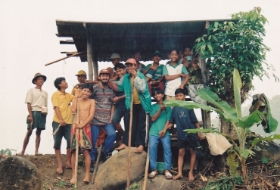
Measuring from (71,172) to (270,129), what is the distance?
427cm

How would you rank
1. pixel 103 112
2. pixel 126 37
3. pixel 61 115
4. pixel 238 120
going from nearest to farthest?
pixel 238 120, pixel 103 112, pixel 61 115, pixel 126 37

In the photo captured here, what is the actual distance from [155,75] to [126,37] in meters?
1.62

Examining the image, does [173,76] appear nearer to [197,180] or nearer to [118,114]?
[118,114]

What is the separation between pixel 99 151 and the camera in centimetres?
805

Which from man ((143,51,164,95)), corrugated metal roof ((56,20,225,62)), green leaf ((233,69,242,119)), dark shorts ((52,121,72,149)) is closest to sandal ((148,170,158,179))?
man ((143,51,164,95))

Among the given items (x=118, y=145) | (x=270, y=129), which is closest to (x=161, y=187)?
(x=118, y=145)

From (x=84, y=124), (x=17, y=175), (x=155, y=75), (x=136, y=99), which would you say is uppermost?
(x=155, y=75)

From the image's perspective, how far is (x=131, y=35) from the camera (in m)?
9.16

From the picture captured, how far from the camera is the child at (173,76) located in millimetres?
7992

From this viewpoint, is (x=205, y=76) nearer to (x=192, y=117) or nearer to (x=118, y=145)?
(x=192, y=117)

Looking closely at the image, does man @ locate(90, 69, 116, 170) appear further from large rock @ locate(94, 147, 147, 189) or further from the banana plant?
the banana plant

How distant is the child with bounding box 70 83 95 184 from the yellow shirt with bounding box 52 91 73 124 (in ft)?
1.20

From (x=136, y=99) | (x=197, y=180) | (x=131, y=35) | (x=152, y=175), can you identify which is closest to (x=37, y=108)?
(x=136, y=99)

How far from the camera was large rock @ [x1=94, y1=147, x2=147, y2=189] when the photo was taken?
24.4ft
